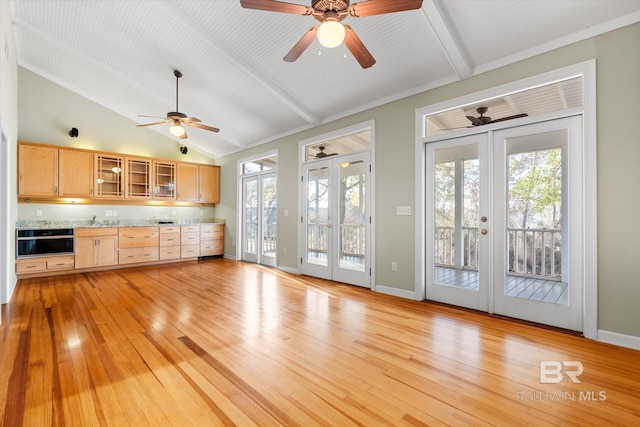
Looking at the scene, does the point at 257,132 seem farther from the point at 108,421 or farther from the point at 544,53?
the point at 108,421

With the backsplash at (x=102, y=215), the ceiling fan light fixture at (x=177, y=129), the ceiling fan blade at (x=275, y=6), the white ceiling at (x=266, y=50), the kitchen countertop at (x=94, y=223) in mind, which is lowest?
the kitchen countertop at (x=94, y=223)

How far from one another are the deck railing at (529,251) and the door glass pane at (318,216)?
225 cm

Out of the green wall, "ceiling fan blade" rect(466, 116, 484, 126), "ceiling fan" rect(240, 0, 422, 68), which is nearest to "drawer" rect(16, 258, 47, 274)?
"ceiling fan" rect(240, 0, 422, 68)

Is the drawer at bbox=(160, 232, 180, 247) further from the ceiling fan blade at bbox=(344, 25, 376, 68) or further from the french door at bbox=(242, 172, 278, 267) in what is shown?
the ceiling fan blade at bbox=(344, 25, 376, 68)

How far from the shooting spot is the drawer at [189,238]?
6.82 metres

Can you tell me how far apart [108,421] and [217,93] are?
4.80 m

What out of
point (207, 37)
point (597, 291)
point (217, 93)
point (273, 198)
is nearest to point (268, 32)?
point (207, 37)

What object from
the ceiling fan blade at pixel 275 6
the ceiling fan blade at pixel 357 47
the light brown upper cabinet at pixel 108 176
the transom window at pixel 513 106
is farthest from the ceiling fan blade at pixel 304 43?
the light brown upper cabinet at pixel 108 176

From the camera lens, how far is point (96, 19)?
3.95m

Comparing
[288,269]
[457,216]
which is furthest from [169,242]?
[457,216]

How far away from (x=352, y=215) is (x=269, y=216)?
7.88ft

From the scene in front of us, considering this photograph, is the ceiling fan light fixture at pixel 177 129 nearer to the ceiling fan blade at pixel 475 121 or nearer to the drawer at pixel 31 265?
the drawer at pixel 31 265

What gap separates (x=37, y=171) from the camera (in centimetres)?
529

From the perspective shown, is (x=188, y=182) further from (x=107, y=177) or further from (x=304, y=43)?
(x=304, y=43)
